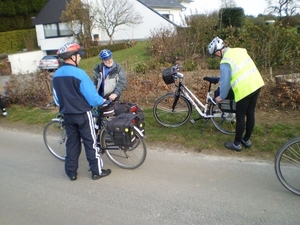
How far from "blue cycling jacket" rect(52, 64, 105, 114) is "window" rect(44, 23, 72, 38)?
2771 cm

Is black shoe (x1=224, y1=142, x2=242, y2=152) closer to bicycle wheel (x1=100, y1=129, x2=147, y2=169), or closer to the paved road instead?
the paved road

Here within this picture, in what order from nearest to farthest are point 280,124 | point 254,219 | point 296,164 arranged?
point 254,219 < point 296,164 < point 280,124

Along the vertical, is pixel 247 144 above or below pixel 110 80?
below

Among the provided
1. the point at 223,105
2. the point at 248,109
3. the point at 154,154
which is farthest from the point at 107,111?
the point at 248,109

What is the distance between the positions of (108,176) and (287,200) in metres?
2.43

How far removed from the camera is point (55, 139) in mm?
4645

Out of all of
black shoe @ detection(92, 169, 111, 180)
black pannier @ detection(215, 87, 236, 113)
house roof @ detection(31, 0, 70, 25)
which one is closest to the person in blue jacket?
black shoe @ detection(92, 169, 111, 180)

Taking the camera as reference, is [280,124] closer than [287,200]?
No

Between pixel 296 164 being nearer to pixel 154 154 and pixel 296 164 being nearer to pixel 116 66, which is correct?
pixel 154 154

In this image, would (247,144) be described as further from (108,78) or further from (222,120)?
(108,78)

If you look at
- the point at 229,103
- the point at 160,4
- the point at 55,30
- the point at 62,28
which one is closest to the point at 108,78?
the point at 229,103

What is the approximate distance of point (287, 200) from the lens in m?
3.06

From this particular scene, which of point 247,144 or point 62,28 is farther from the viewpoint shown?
point 62,28

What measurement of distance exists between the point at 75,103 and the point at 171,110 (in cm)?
253
